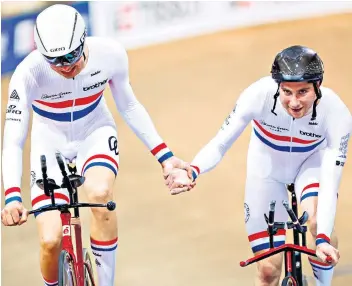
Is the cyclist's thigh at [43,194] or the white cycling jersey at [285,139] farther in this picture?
the cyclist's thigh at [43,194]

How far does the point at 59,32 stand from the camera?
5398 millimetres

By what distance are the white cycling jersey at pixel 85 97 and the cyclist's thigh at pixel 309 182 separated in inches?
27.1

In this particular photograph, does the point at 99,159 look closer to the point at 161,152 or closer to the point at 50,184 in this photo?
the point at 161,152

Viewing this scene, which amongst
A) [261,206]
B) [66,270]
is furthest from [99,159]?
[261,206]

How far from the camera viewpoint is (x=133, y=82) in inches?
267

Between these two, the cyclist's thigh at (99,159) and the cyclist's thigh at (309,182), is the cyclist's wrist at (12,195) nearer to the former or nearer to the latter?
the cyclist's thigh at (99,159)

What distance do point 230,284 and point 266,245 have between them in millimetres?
722

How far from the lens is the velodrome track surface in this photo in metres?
6.45

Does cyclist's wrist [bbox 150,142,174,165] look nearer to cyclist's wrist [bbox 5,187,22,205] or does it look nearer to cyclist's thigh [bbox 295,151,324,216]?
cyclist's thigh [bbox 295,151,324,216]

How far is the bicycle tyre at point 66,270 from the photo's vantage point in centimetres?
523

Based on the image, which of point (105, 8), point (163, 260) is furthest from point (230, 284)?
point (105, 8)

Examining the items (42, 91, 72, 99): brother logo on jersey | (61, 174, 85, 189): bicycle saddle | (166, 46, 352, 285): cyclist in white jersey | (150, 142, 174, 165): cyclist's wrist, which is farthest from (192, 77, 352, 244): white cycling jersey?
(42, 91, 72, 99): brother logo on jersey

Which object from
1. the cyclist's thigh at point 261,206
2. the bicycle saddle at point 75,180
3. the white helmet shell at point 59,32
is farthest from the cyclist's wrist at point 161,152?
the white helmet shell at point 59,32

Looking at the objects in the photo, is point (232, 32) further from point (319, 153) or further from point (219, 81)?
point (319, 153)
